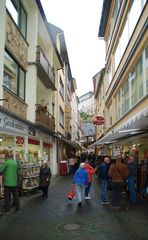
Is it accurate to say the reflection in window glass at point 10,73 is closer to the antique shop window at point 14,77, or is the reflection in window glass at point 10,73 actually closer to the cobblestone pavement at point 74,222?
the antique shop window at point 14,77

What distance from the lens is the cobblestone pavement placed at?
7.56 meters

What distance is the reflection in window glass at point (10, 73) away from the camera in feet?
48.6

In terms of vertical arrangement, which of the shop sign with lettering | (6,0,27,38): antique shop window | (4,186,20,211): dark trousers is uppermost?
(6,0,27,38): antique shop window

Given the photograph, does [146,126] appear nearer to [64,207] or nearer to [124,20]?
[64,207]

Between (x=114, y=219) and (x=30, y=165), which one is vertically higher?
(x=30, y=165)

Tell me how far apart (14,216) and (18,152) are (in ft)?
22.4

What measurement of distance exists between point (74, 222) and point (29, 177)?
5710mm

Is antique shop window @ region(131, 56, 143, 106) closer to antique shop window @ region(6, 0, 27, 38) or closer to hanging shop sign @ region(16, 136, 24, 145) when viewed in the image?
hanging shop sign @ region(16, 136, 24, 145)

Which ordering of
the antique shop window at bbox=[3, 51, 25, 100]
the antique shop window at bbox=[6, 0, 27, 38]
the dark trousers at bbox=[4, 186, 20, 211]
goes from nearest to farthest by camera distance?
the dark trousers at bbox=[4, 186, 20, 211], the antique shop window at bbox=[3, 51, 25, 100], the antique shop window at bbox=[6, 0, 27, 38]

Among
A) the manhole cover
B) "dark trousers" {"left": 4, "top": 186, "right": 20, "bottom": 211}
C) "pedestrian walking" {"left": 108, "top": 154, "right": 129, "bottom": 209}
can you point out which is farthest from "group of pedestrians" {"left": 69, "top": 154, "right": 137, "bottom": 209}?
the manhole cover

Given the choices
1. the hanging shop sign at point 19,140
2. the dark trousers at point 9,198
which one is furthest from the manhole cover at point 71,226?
the hanging shop sign at point 19,140

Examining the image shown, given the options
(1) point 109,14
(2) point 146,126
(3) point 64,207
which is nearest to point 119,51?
(1) point 109,14

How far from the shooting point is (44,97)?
87.5ft

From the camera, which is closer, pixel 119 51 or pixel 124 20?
pixel 124 20
